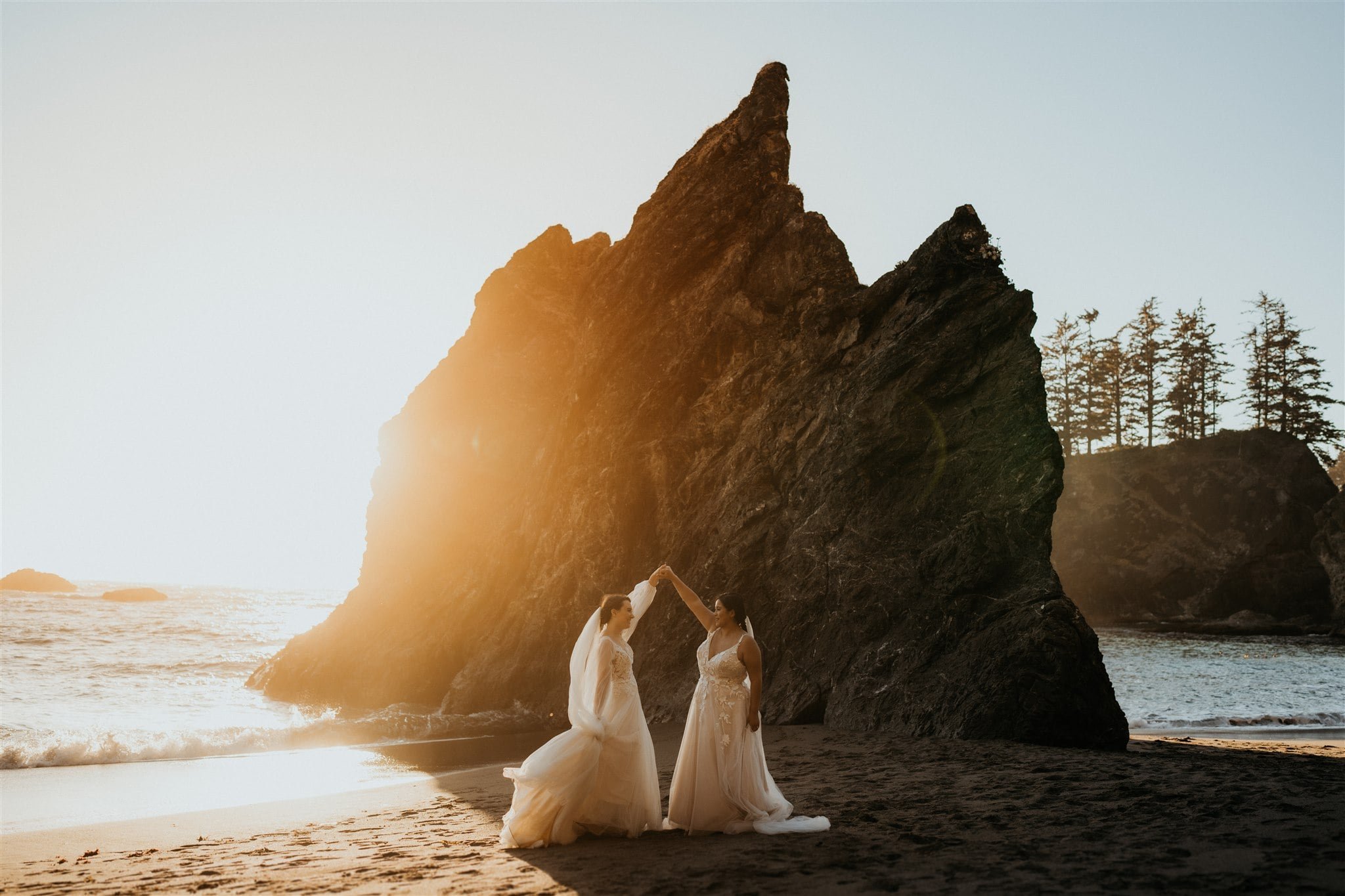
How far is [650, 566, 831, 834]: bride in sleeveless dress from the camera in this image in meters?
8.52

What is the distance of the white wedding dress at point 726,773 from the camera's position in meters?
8.49

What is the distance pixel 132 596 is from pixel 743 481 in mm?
78787

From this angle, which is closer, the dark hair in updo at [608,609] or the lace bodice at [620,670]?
the lace bodice at [620,670]

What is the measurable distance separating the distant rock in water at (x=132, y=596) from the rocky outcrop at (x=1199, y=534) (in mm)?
74853

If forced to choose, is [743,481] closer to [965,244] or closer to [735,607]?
[965,244]

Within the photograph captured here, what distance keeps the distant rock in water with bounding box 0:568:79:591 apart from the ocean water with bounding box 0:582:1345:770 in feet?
225

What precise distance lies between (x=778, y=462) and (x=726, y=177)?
8.60 meters

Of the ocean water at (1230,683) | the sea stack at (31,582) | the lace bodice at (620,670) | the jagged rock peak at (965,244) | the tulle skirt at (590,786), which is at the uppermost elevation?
the jagged rock peak at (965,244)

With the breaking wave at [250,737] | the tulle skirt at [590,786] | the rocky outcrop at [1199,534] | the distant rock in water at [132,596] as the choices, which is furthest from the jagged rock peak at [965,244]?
the distant rock in water at [132,596]

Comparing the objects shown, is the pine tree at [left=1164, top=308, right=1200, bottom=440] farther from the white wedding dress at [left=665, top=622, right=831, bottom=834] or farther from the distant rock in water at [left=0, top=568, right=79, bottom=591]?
the distant rock in water at [left=0, top=568, right=79, bottom=591]

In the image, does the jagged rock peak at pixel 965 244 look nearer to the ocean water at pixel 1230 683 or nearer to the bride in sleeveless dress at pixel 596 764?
the ocean water at pixel 1230 683

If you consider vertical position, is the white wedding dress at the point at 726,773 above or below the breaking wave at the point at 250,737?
above

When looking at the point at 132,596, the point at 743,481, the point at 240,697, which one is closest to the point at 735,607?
the point at 743,481

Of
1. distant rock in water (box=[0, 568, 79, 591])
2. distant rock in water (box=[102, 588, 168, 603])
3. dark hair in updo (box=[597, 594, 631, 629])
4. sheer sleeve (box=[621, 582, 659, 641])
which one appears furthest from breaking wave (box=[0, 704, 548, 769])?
distant rock in water (box=[0, 568, 79, 591])
